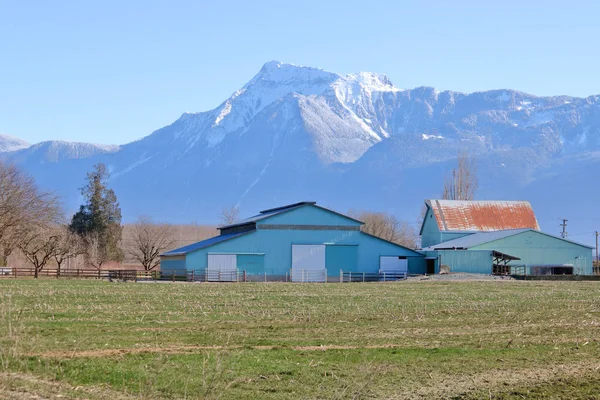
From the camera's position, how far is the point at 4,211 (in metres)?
75.4

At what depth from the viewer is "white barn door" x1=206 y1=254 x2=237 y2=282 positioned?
225ft

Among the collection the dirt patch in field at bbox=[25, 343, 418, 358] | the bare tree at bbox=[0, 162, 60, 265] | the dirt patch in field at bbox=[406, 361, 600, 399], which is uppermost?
the bare tree at bbox=[0, 162, 60, 265]

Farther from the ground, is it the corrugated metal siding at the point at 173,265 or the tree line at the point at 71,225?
the tree line at the point at 71,225

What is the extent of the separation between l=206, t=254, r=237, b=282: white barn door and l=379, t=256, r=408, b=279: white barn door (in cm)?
1314

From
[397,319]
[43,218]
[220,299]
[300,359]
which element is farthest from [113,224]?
[300,359]

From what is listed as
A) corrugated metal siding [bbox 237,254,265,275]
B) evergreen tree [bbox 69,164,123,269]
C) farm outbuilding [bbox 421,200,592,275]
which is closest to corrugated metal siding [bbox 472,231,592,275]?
farm outbuilding [bbox 421,200,592,275]

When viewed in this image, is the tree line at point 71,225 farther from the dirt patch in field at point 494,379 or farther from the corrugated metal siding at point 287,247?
the dirt patch in field at point 494,379

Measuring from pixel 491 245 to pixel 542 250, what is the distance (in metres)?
5.57

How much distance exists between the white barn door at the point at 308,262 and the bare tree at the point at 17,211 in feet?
83.0

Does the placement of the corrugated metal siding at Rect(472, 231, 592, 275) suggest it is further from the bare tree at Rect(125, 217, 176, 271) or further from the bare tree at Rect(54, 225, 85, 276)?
the bare tree at Rect(125, 217, 176, 271)

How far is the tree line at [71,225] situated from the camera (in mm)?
76688

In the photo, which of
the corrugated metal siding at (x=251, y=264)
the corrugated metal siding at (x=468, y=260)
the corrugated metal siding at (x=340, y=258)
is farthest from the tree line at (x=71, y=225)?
the corrugated metal siding at (x=468, y=260)

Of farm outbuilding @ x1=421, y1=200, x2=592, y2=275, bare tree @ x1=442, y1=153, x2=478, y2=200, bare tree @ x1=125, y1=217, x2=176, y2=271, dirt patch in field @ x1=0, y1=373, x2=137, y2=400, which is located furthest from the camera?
bare tree @ x1=442, y1=153, x2=478, y2=200

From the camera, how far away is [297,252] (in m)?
72.1
